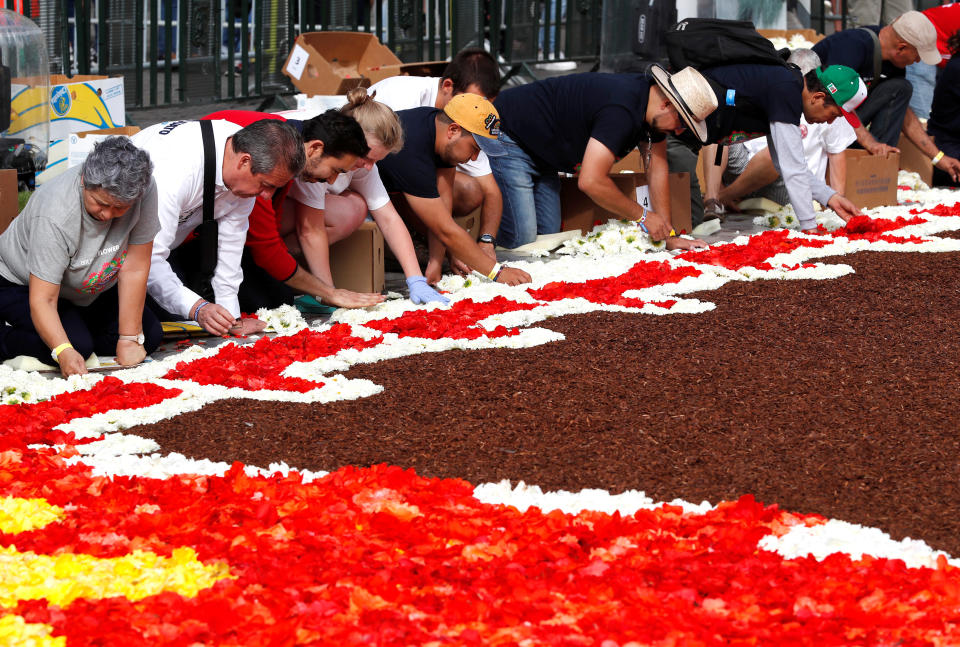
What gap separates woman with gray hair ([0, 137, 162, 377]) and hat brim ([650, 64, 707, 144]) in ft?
10.5

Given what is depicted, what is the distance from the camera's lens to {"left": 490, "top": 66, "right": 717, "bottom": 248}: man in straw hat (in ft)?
21.5

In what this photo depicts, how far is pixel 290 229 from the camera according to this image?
19.3ft

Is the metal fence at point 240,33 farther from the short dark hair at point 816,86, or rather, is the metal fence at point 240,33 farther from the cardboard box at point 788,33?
the short dark hair at point 816,86

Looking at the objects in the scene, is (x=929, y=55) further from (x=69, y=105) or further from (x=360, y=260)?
(x=69, y=105)

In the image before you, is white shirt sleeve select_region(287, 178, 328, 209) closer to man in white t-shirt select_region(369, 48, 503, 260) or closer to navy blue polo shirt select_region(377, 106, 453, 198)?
navy blue polo shirt select_region(377, 106, 453, 198)

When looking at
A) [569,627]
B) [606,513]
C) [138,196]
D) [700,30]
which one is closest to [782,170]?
[700,30]

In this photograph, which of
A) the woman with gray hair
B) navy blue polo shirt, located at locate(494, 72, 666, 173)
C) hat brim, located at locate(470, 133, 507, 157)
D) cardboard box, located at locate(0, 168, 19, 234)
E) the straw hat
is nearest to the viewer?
the woman with gray hair

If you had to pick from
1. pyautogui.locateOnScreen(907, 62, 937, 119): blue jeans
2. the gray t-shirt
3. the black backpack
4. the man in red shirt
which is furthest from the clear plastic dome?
pyautogui.locateOnScreen(907, 62, 937, 119): blue jeans

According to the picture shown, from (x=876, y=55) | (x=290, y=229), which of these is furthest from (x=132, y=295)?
(x=876, y=55)

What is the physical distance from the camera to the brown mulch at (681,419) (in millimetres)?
3070

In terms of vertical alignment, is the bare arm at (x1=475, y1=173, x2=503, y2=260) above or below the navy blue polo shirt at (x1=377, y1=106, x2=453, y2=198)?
below

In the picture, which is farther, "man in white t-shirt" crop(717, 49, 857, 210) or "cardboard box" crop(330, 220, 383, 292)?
"man in white t-shirt" crop(717, 49, 857, 210)

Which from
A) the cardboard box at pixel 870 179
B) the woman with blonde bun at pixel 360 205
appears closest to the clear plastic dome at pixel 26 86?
the woman with blonde bun at pixel 360 205

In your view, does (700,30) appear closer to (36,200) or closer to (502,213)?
(502,213)
